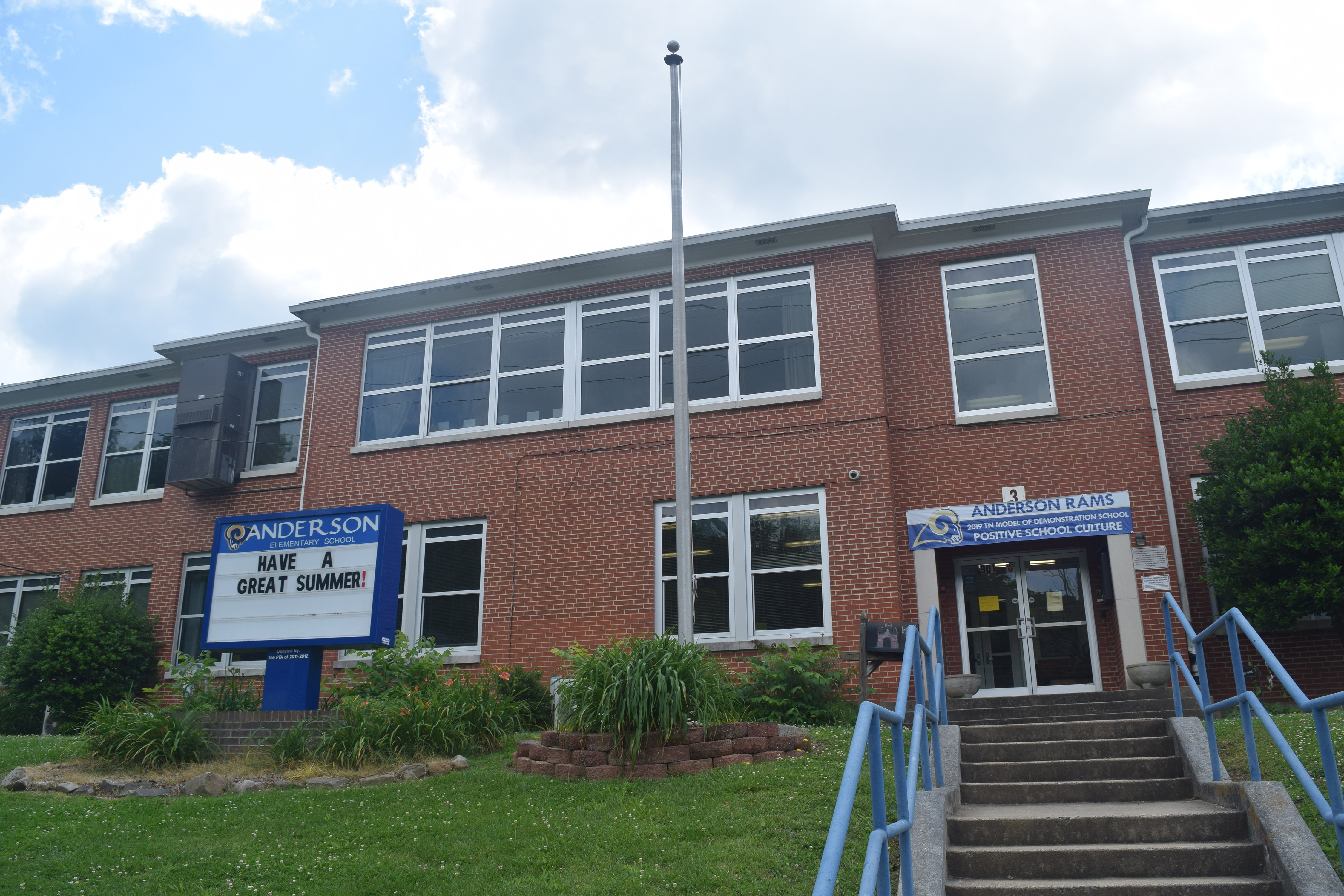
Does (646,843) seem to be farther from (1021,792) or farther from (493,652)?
(493,652)

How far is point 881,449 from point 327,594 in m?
7.49

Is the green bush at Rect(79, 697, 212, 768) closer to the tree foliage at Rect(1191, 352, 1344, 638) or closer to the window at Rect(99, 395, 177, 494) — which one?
the window at Rect(99, 395, 177, 494)

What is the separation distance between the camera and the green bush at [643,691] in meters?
9.00

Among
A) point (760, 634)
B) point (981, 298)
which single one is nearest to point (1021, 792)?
point (760, 634)

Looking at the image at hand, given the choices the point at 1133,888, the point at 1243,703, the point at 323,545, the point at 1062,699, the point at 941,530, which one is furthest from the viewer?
the point at 941,530

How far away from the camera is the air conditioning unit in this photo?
17484mm

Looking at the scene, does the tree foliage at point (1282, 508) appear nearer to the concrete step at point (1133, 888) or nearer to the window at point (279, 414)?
the concrete step at point (1133, 888)

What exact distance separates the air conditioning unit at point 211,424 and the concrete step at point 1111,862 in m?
15.2

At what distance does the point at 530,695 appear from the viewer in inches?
530

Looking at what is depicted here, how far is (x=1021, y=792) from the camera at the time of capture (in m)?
6.98

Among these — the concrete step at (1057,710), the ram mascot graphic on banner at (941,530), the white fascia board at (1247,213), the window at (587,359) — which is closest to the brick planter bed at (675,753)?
the concrete step at (1057,710)

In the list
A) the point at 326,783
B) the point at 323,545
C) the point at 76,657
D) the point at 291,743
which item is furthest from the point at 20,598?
the point at 326,783

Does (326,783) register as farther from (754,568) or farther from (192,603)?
(192,603)

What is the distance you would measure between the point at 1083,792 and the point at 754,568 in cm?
740
